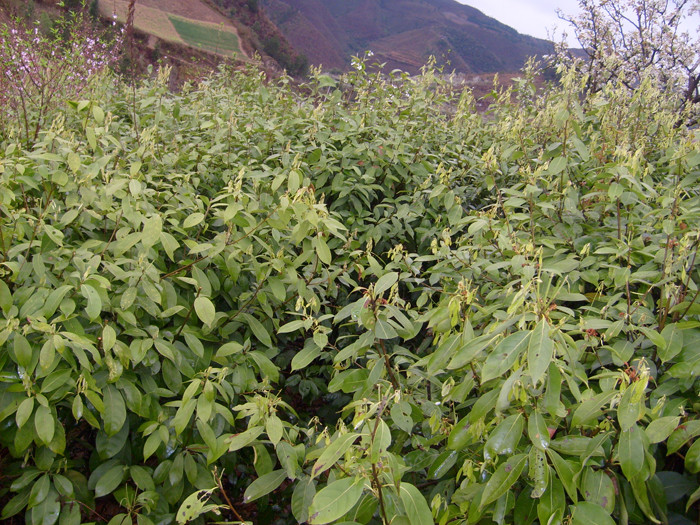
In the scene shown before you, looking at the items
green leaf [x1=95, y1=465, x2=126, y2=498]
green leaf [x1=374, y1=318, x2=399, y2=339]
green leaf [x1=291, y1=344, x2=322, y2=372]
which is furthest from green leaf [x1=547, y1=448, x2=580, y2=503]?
green leaf [x1=95, y1=465, x2=126, y2=498]

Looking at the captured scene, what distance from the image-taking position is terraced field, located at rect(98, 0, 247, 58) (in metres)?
29.2

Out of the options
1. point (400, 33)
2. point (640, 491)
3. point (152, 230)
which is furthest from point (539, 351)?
point (400, 33)

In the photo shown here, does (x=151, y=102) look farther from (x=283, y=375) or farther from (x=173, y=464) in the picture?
(x=173, y=464)

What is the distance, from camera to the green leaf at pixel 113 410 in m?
1.45

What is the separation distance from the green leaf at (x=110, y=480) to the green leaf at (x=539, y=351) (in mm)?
1365

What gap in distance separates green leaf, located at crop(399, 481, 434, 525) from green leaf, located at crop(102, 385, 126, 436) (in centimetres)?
97

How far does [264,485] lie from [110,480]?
1.92ft

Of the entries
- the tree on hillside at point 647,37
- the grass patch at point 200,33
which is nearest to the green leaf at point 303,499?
the tree on hillside at point 647,37

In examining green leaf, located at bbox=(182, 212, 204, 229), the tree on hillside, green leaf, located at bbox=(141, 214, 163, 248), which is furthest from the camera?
the tree on hillside

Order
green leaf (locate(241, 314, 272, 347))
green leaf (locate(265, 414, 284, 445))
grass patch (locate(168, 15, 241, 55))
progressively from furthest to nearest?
grass patch (locate(168, 15, 241, 55)) < green leaf (locate(241, 314, 272, 347)) < green leaf (locate(265, 414, 284, 445))

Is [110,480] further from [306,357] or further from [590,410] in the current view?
[590,410]

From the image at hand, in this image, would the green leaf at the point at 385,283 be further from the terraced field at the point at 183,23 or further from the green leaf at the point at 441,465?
the terraced field at the point at 183,23

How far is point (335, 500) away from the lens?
881 millimetres

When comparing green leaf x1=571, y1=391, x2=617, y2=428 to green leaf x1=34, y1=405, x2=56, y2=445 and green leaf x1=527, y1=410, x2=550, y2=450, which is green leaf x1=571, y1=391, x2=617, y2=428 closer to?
green leaf x1=527, y1=410, x2=550, y2=450
